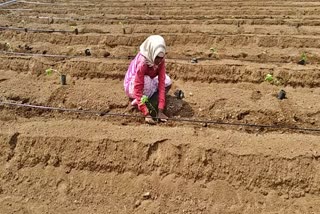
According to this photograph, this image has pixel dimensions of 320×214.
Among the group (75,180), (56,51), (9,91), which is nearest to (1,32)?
(56,51)

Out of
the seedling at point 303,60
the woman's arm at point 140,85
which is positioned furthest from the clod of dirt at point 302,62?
the woman's arm at point 140,85

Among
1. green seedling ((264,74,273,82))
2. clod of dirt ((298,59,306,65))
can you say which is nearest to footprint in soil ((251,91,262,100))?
green seedling ((264,74,273,82))

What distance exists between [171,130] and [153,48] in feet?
3.07

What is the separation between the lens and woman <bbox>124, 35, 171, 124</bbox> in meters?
3.65

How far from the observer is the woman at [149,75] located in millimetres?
3655

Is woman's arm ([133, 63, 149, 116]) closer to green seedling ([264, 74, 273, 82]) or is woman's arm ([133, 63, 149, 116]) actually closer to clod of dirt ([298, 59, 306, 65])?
green seedling ([264, 74, 273, 82])

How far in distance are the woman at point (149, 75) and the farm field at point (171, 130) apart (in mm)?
237

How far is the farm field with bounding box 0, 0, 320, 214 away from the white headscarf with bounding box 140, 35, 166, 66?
0.79 metres

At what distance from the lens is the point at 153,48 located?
3635 millimetres

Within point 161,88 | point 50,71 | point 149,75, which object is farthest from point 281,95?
point 50,71

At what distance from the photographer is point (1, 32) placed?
7.52 metres

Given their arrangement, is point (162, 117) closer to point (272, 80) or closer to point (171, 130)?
point (171, 130)

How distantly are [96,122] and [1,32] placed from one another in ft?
15.8

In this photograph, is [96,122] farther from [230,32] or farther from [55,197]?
[230,32]
